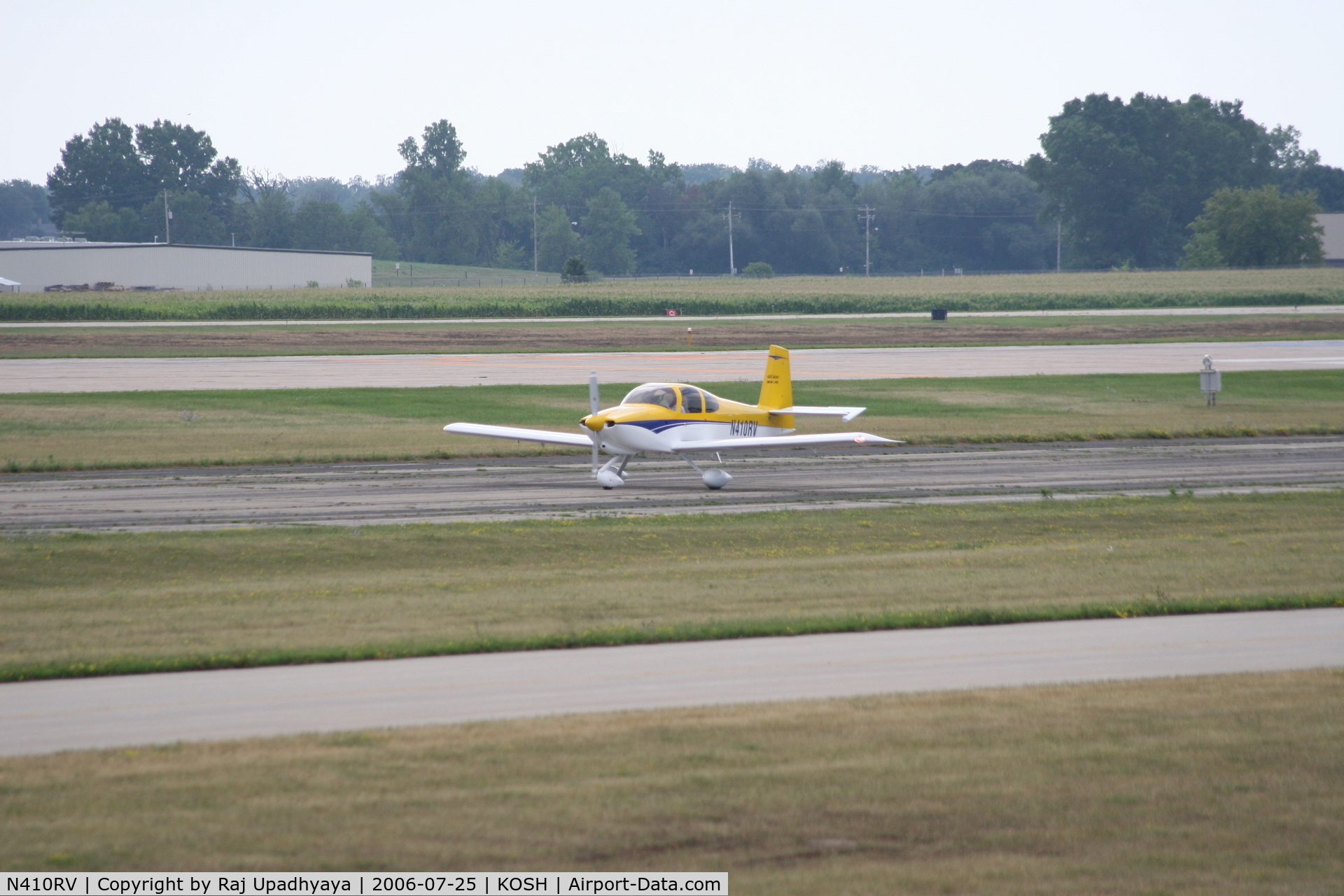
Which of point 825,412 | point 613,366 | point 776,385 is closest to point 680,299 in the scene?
point 613,366

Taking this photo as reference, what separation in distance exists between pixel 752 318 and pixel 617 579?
253ft

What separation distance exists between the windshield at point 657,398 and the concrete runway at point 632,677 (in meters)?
11.1

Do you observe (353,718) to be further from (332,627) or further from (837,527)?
(837,527)

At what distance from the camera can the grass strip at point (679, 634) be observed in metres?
10.4

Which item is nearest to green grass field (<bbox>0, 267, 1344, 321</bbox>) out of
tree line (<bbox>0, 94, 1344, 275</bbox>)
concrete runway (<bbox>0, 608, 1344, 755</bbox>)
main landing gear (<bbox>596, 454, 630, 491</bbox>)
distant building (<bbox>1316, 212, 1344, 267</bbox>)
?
distant building (<bbox>1316, 212, 1344, 267</bbox>)

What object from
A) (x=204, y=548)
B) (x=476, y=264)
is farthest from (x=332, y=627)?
(x=476, y=264)

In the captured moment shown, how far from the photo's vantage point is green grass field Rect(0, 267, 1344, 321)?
284 feet

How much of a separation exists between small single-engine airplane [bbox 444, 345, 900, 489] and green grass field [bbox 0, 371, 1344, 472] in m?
5.25

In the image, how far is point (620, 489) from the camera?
22.3 meters

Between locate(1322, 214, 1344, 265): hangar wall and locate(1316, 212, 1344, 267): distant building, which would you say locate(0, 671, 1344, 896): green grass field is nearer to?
locate(1316, 212, 1344, 267): distant building

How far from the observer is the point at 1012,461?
25.5m

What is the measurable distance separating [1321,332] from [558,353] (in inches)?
1703
